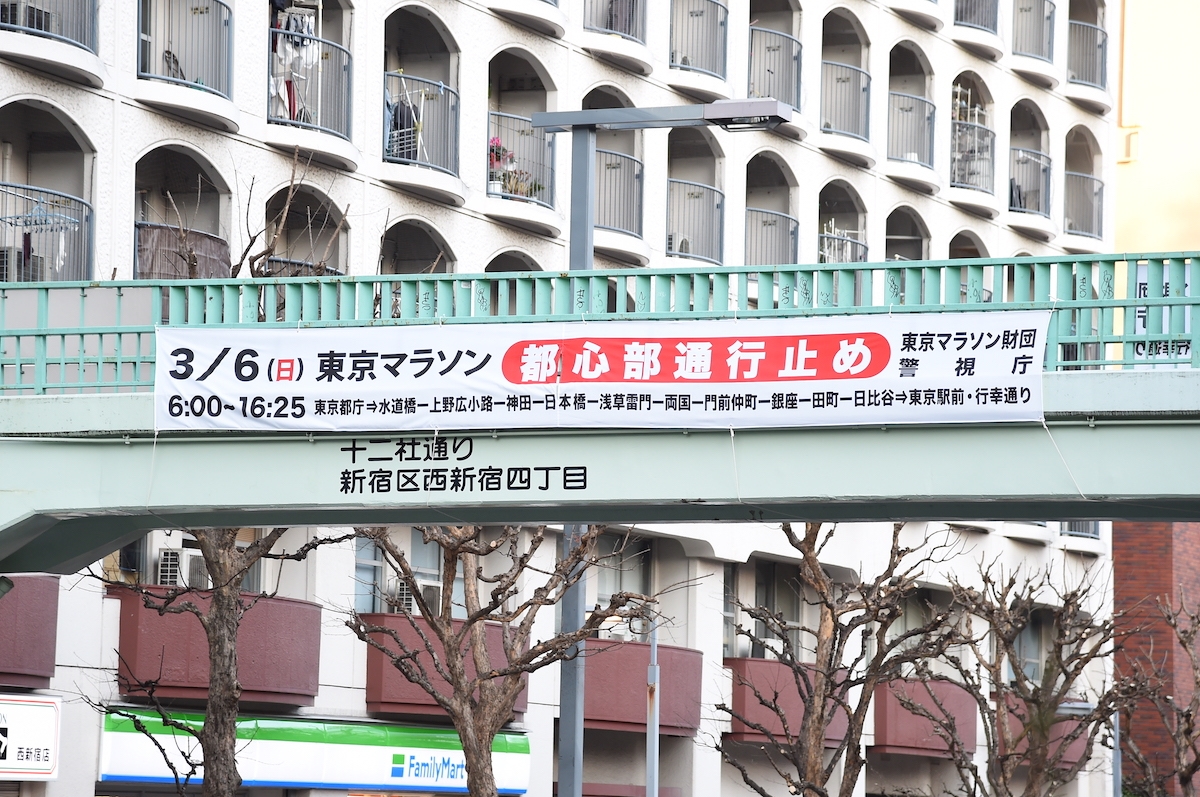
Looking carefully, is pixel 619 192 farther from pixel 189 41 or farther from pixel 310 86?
pixel 189 41

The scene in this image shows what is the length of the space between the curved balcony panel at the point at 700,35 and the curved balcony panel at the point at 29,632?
57.1ft

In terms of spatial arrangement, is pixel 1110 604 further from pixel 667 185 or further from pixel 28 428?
pixel 28 428

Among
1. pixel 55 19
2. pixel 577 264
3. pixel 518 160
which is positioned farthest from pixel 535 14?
pixel 577 264

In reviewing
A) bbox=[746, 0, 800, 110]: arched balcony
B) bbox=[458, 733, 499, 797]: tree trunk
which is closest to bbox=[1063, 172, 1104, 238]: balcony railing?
bbox=[746, 0, 800, 110]: arched balcony

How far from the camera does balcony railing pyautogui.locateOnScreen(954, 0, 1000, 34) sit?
44.5m

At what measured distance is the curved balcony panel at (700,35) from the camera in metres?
37.4

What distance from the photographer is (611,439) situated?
14.6 m

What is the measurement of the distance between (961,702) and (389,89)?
19042 millimetres

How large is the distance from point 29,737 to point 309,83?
35.6 ft

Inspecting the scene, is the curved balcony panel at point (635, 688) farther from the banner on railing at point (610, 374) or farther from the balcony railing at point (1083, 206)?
the balcony railing at point (1083, 206)

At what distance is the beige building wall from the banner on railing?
130 feet

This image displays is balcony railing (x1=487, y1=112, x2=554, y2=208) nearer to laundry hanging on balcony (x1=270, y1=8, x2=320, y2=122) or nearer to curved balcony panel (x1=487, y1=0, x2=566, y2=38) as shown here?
curved balcony panel (x1=487, y1=0, x2=566, y2=38)

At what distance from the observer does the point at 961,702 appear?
4278cm

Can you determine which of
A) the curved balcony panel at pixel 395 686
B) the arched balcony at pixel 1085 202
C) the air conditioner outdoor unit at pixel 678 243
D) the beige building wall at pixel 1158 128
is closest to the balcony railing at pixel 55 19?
the curved balcony panel at pixel 395 686
